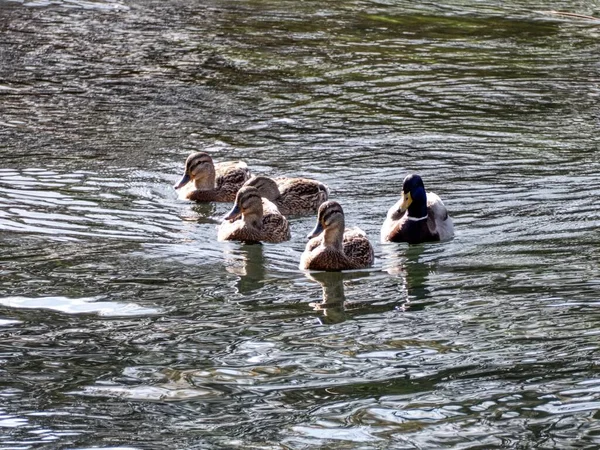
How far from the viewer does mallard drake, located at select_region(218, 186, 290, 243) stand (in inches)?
434

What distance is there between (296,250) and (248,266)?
2.50 ft

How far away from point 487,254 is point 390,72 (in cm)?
831

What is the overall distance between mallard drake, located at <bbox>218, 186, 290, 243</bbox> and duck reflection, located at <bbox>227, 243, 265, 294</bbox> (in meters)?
0.10

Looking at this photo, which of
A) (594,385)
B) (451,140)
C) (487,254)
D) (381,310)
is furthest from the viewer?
(451,140)

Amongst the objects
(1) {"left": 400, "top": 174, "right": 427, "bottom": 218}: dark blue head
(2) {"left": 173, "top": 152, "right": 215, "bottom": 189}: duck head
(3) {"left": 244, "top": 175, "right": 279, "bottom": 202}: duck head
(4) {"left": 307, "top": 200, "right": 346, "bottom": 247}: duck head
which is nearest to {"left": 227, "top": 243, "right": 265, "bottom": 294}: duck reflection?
(4) {"left": 307, "top": 200, "right": 346, "bottom": 247}: duck head

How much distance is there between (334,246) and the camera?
1013 centimetres

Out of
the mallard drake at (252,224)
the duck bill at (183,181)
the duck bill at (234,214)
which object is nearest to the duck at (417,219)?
the mallard drake at (252,224)

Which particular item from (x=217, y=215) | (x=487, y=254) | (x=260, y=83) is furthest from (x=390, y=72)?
(x=487, y=254)

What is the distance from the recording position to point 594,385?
693 centimetres

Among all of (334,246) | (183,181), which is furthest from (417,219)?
(183,181)

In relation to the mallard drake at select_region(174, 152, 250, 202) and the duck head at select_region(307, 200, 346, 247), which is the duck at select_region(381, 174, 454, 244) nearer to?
the duck head at select_region(307, 200, 346, 247)

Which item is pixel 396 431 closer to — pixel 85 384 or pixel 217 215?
pixel 85 384

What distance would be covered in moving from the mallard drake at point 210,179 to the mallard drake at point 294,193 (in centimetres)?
59

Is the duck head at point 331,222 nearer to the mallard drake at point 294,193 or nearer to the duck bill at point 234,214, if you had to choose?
the duck bill at point 234,214
